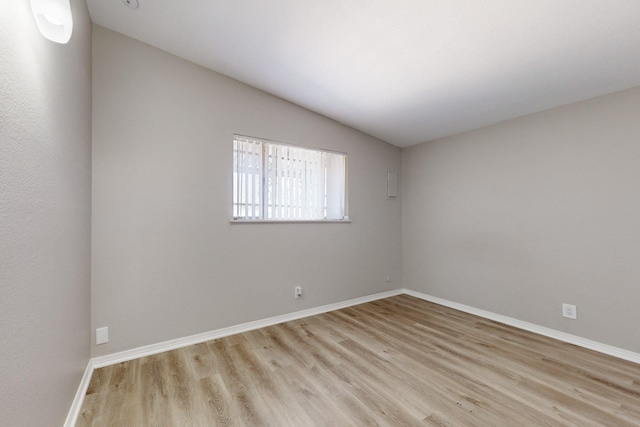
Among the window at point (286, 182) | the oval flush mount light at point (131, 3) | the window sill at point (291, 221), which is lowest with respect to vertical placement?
the window sill at point (291, 221)

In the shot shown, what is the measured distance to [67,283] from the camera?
58.4 inches

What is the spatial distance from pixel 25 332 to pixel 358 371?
75.9 inches

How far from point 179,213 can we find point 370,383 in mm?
2153

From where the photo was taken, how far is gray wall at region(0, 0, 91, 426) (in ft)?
2.83

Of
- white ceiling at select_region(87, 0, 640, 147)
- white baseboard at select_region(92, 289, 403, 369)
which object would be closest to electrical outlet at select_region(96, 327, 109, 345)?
white baseboard at select_region(92, 289, 403, 369)

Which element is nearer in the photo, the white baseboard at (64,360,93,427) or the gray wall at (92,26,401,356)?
the white baseboard at (64,360,93,427)

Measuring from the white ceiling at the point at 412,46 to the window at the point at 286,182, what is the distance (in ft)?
2.26

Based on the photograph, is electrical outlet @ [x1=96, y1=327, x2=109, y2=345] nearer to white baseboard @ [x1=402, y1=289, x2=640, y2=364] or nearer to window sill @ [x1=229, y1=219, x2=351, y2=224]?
window sill @ [x1=229, y1=219, x2=351, y2=224]

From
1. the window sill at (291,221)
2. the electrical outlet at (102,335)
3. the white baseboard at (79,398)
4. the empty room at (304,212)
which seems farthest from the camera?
the window sill at (291,221)

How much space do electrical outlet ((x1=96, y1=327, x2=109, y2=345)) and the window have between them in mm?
1397

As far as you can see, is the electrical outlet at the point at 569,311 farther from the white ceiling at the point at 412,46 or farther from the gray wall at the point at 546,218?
the white ceiling at the point at 412,46

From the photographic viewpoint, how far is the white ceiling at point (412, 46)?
5.52 ft

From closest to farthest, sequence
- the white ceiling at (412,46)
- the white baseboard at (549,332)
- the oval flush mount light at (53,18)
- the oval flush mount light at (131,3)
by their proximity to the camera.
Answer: the oval flush mount light at (53,18) → the white ceiling at (412,46) → the oval flush mount light at (131,3) → the white baseboard at (549,332)

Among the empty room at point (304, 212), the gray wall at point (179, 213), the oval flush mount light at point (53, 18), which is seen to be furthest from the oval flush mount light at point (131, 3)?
the oval flush mount light at point (53, 18)
